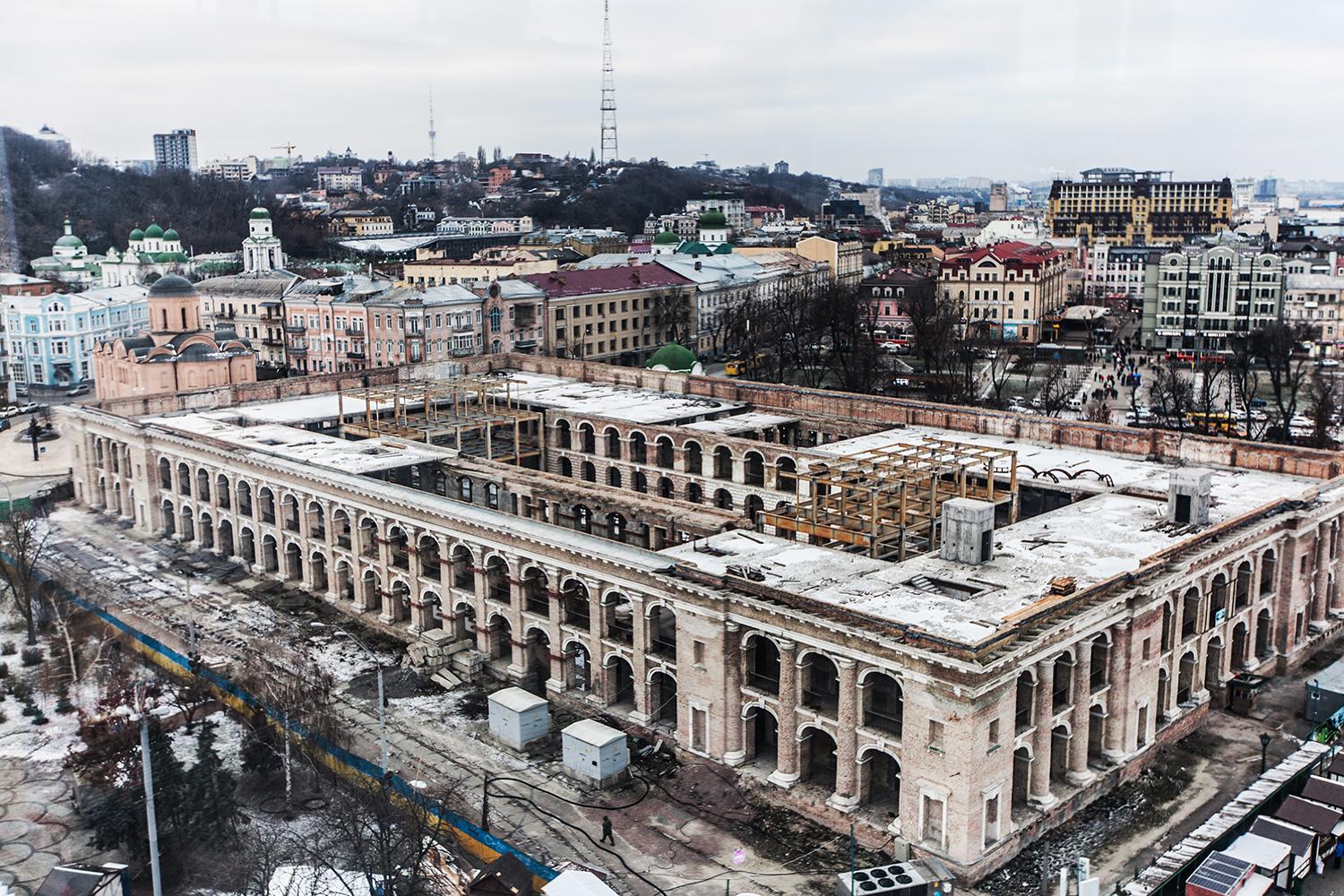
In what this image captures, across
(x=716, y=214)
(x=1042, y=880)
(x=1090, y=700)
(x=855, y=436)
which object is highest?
(x=716, y=214)

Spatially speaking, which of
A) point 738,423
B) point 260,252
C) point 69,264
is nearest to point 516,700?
point 738,423

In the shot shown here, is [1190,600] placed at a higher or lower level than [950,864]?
higher

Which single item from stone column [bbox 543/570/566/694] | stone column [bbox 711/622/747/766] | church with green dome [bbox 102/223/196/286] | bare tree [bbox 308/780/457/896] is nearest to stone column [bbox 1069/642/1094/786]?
stone column [bbox 711/622/747/766]

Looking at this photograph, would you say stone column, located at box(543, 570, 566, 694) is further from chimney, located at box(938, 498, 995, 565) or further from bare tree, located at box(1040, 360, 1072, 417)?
bare tree, located at box(1040, 360, 1072, 417)

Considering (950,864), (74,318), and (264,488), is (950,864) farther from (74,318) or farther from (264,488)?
(74,318)

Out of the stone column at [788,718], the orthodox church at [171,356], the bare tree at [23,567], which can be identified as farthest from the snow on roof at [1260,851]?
the orthodox church at [171,356]

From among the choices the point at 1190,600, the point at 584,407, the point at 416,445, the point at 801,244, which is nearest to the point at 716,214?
the point at 801,244
